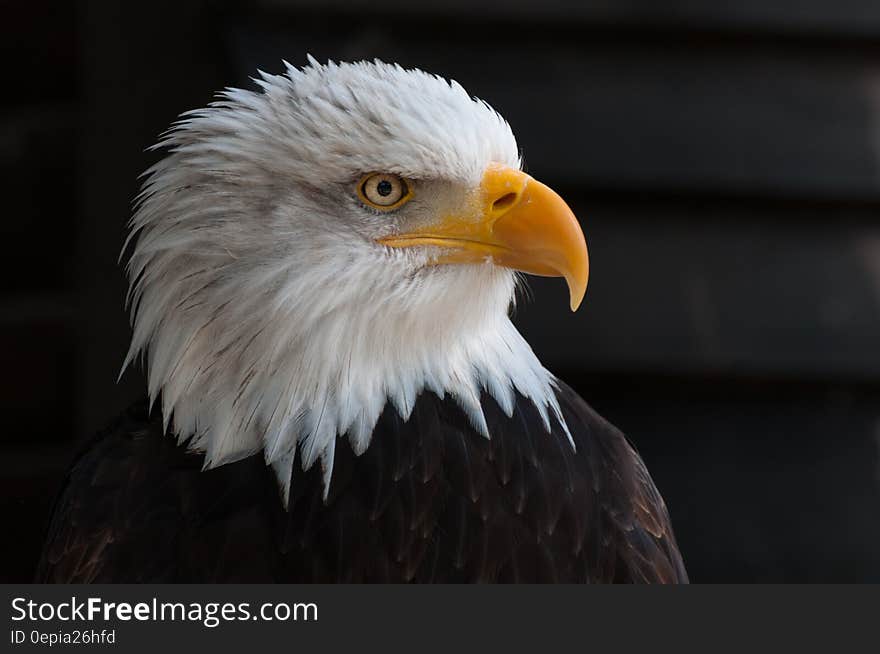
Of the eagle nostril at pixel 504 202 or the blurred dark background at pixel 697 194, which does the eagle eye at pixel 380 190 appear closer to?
the eagle nostril at pixel 504 202

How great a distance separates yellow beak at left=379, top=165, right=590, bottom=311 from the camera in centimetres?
149

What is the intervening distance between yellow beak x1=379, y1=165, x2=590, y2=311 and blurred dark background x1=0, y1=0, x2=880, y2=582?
2.67ft

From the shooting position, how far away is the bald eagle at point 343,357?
1485 millimetres

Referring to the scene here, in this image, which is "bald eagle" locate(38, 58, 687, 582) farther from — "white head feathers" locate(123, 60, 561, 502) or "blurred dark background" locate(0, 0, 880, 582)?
"blurred dark background" locate(0, 0, 880, 582)

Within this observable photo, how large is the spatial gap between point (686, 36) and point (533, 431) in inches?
43.3

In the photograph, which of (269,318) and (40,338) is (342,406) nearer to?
(269,318)

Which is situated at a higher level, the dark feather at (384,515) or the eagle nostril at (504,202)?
the eagle nostril at (504,202)

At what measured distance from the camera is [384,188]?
151 cm

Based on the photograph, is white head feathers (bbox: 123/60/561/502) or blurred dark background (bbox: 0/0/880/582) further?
blurred dark background (bbox: 0/0/880/582)

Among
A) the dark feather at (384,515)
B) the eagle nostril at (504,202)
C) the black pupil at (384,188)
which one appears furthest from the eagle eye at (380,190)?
the dark feather at (384,515)

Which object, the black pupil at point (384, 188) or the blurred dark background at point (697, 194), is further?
the blurred dark background at point (697, 194)

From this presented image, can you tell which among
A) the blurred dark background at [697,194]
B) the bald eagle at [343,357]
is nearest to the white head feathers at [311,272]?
the bald eagle at [343,357]

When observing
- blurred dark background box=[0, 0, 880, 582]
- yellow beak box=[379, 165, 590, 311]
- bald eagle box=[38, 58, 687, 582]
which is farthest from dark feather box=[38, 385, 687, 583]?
blurred dark background box=[0, 0, 880, 582]

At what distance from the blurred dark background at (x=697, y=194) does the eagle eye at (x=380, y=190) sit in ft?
2.72
